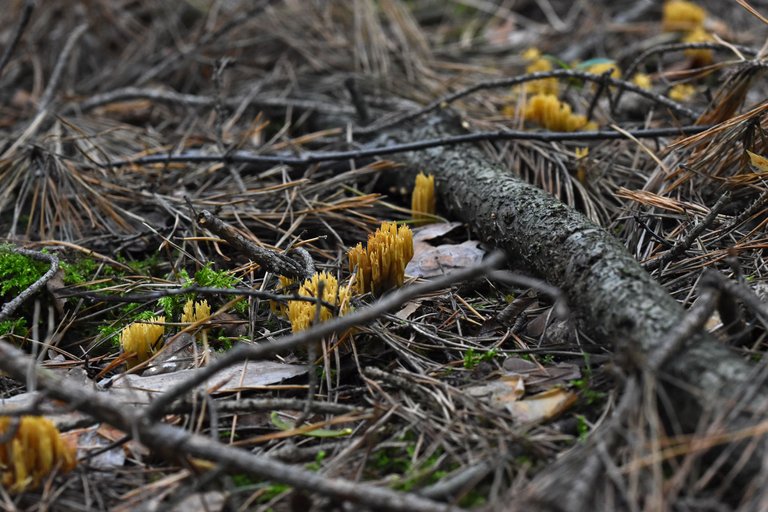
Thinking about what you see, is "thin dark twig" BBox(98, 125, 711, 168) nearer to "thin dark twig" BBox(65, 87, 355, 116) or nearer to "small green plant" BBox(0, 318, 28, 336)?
"thin dark twig" BBox(65, 87, 355, 116)

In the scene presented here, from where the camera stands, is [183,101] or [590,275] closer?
[590,275]

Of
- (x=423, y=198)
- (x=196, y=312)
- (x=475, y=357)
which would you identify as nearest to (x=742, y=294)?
(x=475, y=357)

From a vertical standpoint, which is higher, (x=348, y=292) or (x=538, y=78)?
(x=538, y=78)

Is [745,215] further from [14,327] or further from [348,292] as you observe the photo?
[14,327]

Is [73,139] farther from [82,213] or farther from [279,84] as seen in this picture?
[279,84]

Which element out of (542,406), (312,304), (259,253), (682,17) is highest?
(682,17)

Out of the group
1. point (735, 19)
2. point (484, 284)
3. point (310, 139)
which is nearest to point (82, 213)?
point (310, 139)
